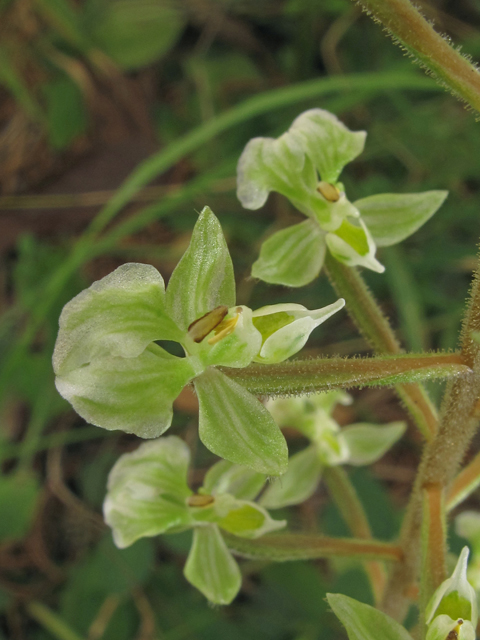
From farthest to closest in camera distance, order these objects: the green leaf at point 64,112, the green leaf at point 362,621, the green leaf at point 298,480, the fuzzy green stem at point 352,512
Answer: the green leaf at point 64,112, the green leaf at point 298,480, the fuzzy green stem at point 352,512, the green leaf at point 362,621

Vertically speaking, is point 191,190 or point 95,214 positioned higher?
point 191,190

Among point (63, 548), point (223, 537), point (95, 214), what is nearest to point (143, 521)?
point (223, 537)

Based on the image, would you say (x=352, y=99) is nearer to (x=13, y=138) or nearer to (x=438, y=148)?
(x=438, y=148)

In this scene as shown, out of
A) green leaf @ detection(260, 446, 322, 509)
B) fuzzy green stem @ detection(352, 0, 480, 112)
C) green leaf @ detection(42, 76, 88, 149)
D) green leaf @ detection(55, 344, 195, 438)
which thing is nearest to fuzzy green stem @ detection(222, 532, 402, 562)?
green leaf @ detection(260, 446, 322, 509)

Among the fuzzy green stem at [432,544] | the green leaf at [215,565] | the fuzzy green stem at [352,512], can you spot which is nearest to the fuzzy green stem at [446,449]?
the fuzzy green stem at [432,544]

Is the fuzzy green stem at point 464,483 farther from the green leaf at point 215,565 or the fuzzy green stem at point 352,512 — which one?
the green leaf at point 215,565
